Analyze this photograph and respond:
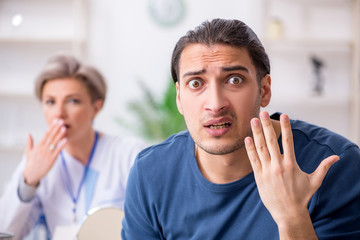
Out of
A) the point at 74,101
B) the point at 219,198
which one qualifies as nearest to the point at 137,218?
the point at 219,198

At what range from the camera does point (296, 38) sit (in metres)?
4.11

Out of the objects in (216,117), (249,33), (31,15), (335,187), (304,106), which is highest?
(31,15)

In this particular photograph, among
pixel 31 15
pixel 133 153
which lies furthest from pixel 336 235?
pixel 31 15

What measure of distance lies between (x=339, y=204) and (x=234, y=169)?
0.31 m

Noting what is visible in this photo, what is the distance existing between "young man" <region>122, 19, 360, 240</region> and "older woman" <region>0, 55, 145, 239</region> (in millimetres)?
767

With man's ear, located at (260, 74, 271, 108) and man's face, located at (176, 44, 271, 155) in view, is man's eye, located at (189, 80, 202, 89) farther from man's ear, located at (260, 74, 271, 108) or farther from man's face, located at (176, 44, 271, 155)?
man's ear, located at (260, 74, 271, 108)

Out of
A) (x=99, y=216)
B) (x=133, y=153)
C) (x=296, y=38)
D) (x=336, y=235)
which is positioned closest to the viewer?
(x=336, y=235)

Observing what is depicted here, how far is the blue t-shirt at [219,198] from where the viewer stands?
1.17 m

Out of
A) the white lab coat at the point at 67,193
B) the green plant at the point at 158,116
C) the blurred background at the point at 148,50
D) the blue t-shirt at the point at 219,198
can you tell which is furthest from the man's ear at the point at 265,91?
the blurred background at the point at 148,50

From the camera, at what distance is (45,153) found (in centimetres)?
212

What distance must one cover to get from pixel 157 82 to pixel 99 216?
2972 mm

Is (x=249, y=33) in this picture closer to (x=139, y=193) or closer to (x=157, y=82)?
(x=139, y=193)

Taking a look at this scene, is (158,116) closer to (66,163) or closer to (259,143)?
(66,163)

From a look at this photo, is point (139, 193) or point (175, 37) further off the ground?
point (175, 37)
